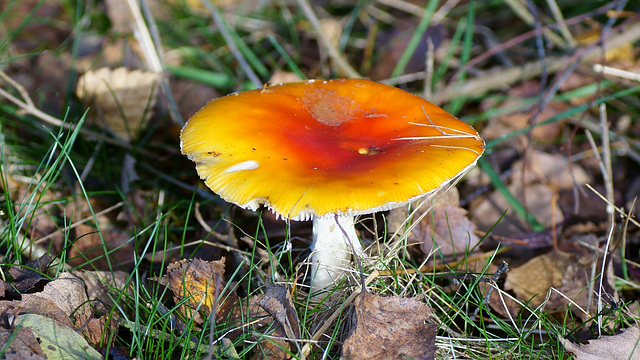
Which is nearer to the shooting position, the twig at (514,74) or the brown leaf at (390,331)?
the brown leaf at (390,331)

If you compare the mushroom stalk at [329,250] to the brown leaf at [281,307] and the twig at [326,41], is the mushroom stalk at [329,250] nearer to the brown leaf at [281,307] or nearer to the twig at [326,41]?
the brown leaf at [281,307]

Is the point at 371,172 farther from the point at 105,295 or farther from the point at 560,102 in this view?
the point at 560,102

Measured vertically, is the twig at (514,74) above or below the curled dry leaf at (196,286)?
above

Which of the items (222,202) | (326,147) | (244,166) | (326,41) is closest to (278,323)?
(244,166)

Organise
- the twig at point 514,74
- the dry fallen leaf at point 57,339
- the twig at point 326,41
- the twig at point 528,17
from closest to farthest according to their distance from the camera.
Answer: the dry fallen leaf at point 57,339 → the twig at point 326,41 → the twig at point 514,74 → the twig at point 528,17

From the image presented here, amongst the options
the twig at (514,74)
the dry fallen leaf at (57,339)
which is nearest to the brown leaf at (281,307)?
the dry fallen leaf at (57,339)

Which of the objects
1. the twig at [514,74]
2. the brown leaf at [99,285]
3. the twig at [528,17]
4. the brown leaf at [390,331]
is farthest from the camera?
the twig at [528,17]

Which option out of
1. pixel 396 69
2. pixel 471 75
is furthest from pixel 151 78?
pixel 471 75
